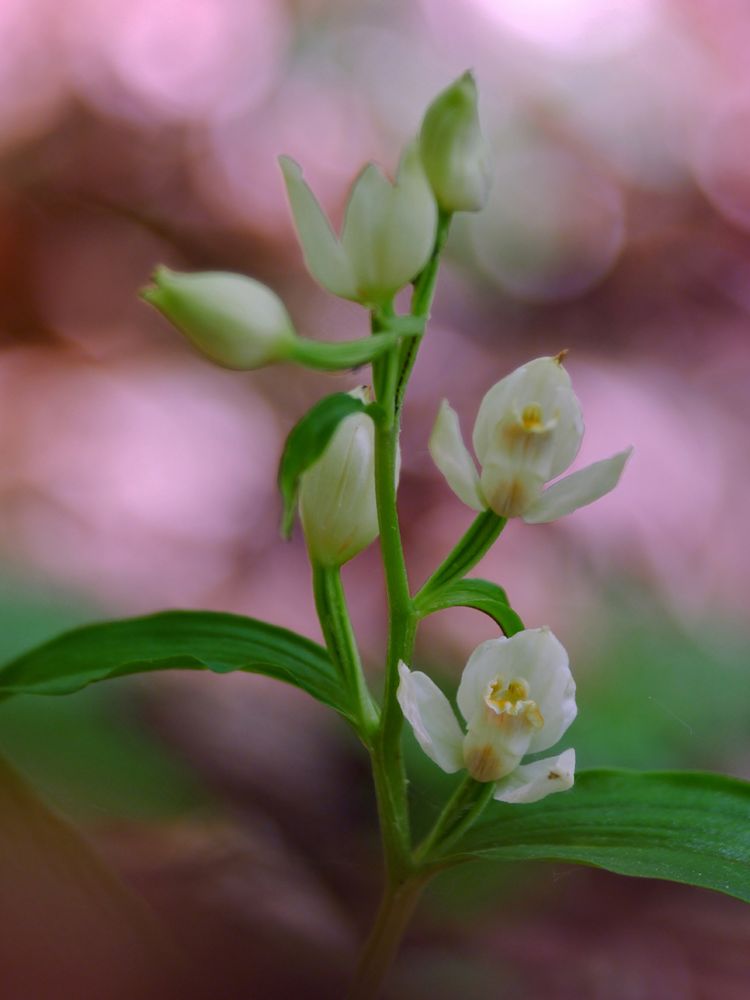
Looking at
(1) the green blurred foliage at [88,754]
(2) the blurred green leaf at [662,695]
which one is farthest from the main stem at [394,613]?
(2) the blurred green leaf at [662,695]

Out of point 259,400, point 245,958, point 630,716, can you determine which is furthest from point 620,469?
point 259,400

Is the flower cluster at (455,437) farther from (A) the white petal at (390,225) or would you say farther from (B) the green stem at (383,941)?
A: (B) the green stem at (383,941)

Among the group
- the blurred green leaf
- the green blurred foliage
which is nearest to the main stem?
the green blurred foliage

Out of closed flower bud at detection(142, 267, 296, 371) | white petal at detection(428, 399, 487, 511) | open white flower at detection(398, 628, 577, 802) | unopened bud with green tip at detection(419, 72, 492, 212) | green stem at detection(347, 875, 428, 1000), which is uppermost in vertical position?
unopened bud with green tip at detection(419, 72, 492, 212)

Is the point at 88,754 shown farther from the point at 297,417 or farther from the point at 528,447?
the point at 297,417

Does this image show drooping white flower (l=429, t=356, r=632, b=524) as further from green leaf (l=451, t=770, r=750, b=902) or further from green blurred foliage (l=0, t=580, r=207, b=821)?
green blurred foliage (l=0, t=580, r=207, b=821)


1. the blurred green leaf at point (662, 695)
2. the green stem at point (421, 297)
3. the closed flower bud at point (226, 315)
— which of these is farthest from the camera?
the blurred green leaf at point (662, 695)

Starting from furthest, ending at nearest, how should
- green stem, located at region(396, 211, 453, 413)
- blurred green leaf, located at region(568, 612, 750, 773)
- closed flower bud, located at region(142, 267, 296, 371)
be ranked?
blurred green leaf, located at region(568, 612, 750, 773) → green stem, located at region(396, 211, 453, 413) → closed flower bud, located at region(142, 267, 296, 371)

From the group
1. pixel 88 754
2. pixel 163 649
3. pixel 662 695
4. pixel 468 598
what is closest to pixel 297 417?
pixel 662 695
